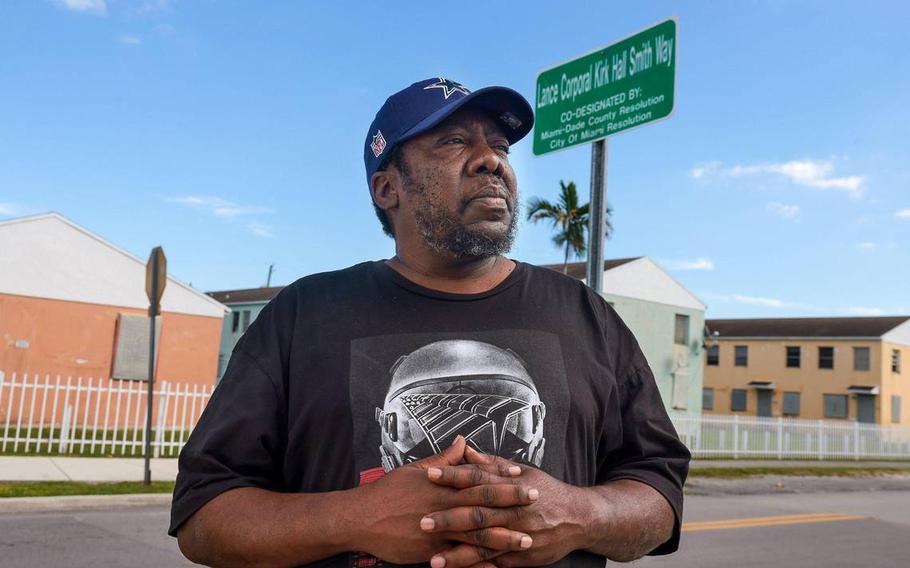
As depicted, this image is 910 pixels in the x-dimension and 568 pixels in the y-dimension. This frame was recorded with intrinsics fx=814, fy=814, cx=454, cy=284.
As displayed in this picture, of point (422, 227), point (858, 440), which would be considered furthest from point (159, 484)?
point (858, 440)

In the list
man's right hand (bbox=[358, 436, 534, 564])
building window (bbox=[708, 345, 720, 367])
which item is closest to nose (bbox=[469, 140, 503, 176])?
man's right hand (bbox=[358, 436, 534, 564])

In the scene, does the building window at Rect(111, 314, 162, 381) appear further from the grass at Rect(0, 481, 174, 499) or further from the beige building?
the beige building

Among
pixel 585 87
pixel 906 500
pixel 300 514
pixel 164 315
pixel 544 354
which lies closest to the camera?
pixel 300 514

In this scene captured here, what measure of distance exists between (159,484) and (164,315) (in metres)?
13.3

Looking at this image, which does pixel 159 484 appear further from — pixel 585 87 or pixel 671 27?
pixel 671 27

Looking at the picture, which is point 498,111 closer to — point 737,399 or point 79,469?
point 79,469

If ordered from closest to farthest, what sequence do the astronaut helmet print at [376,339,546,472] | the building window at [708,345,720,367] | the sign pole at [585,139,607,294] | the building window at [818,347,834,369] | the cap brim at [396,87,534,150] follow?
the astronaut helmet print at [376,339,546,472]
the cap brim at [396,87,534,150]
the sign pole at [585,139,607,294]
the building window at [818,347,834,369]
the building window at [708,345,720,367]

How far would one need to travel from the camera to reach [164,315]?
926 inches

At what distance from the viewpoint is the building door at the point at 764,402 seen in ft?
153

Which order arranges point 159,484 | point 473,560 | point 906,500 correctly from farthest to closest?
point 906,500, point 159,484, point 473,560

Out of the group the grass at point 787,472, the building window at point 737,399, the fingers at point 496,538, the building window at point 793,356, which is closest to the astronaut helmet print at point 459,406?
the fingers at point 496,538

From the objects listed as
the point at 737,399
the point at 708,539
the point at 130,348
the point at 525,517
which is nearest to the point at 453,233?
the point at 525,517

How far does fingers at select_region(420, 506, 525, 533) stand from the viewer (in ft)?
4.65

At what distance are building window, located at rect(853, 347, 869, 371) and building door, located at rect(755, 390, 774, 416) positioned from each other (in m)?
4.99
